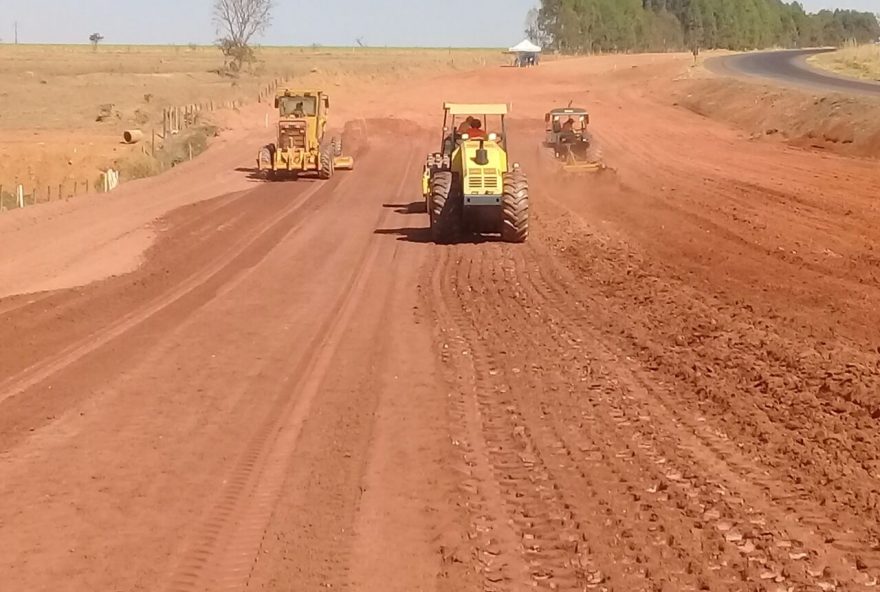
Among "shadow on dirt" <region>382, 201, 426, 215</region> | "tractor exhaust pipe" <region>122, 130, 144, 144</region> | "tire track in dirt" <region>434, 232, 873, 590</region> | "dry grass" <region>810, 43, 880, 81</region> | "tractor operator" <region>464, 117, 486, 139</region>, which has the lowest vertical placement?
"tire track in dirt" <region>434, 232, 873, 590</region>

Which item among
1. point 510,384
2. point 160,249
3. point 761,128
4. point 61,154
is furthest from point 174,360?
point 761,128

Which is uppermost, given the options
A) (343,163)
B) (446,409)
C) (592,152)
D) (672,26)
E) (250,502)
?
(672,26)

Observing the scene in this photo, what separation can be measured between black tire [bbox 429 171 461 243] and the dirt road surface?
54 centimetres

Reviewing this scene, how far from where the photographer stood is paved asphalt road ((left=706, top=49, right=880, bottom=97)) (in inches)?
1832

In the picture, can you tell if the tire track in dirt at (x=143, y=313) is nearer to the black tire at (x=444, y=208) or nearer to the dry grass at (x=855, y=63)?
the black tire at (x=444, y=208)

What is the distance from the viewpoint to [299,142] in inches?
1184

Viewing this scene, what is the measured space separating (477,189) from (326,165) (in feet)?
43.3

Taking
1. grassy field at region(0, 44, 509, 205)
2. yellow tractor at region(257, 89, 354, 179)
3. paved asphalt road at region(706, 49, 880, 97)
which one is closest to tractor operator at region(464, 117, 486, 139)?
yellow tractor at region(257, 89, 354, 179)

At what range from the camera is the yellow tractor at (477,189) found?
17.8 meters

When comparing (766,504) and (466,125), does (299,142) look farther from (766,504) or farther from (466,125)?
(766,504)

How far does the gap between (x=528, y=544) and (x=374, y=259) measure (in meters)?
11.4

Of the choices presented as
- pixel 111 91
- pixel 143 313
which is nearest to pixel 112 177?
pixel 143 313

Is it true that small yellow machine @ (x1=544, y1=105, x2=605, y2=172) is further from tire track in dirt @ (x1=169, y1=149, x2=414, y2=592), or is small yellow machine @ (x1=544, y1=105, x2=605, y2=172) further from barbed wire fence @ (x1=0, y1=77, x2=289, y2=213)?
tire track in dirt @ (x1=169, y1=149, x2=414, y2=592)

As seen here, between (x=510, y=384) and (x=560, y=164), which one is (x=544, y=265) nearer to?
(x=510, y=384)
